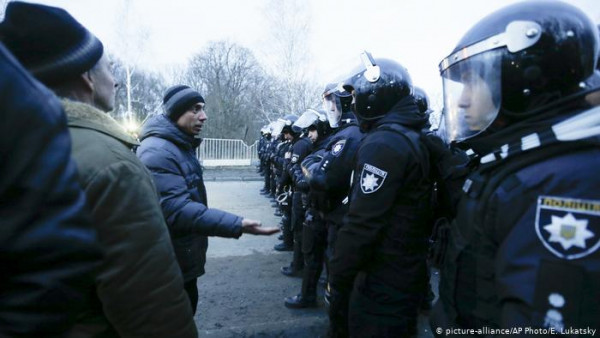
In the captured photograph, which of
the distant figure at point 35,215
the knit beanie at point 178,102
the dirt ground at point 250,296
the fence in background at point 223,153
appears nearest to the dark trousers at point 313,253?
the dirt ground at point 250,296

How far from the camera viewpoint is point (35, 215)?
750 mm

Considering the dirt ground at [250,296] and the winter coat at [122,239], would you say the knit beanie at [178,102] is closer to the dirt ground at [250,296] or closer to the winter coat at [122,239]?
the winter coat at [122,239]

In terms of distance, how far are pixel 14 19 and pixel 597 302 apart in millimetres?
1967

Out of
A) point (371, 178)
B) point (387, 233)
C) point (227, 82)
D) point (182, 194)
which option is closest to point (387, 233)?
point (387, 233)

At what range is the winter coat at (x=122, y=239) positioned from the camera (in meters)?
1.14

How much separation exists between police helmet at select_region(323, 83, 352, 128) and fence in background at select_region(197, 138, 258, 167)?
16.6m

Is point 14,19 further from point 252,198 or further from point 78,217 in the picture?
point 252,198

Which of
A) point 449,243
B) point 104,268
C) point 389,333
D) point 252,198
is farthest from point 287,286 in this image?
point 252,198

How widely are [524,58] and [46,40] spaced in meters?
1.79

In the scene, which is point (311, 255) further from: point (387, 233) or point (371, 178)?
point (371, 178)

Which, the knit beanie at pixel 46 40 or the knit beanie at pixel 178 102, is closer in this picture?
the knit beanie at pixel 46 40

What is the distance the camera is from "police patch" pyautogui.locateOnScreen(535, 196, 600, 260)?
100 cm

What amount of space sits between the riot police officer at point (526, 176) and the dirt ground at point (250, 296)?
2.32m

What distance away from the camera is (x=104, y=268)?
1157mm
